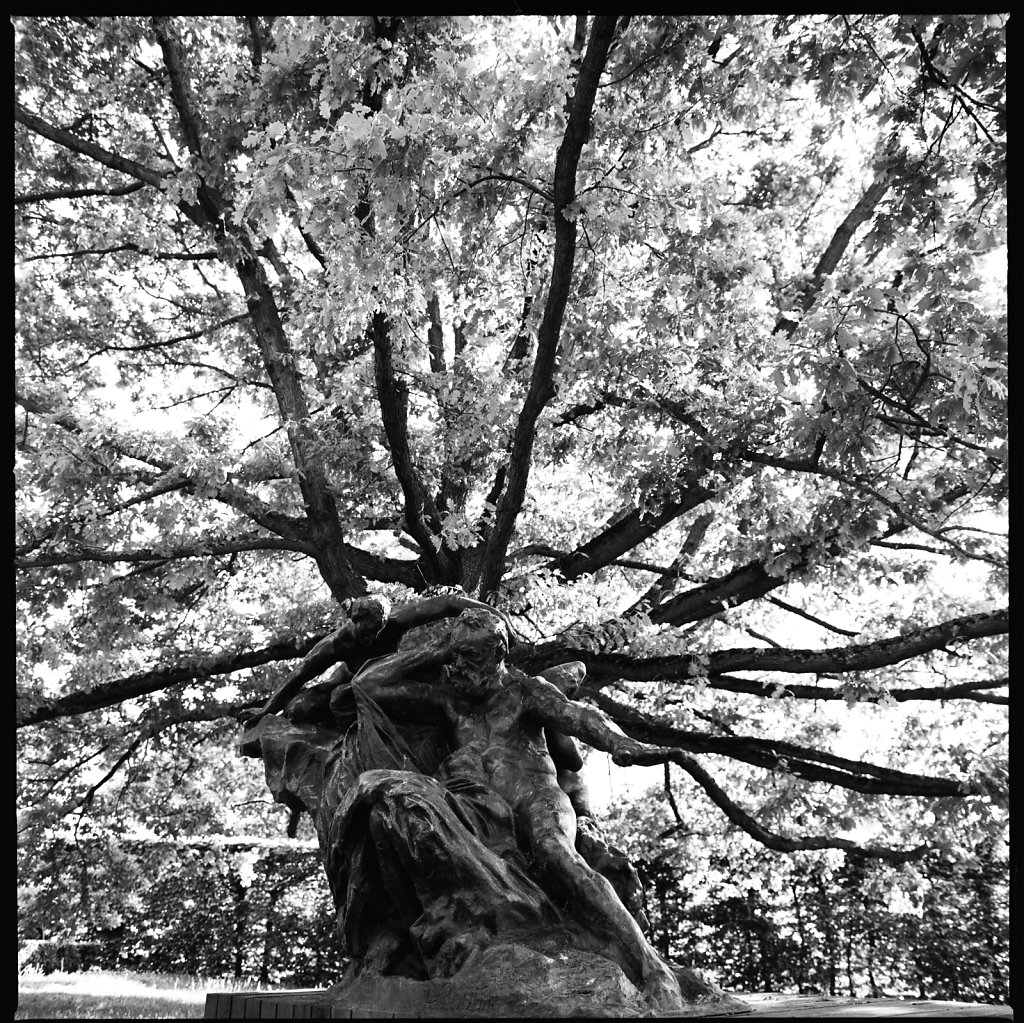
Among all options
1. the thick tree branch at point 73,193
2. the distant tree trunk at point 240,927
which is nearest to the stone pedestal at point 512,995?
the thick tree branch at point 73,193

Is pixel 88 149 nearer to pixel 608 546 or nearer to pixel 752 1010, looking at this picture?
pixel 608 546

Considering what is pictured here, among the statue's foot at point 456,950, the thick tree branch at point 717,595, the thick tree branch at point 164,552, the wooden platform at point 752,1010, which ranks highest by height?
the thick tree branch at point 164,552

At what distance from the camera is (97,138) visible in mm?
11852

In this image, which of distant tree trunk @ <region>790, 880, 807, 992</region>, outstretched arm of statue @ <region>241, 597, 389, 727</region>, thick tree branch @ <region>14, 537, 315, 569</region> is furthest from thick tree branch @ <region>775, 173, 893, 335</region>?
outstretched arm of statue @ <region>241, 597, 389, 727</region>

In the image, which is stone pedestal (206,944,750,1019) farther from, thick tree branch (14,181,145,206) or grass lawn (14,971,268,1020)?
thick tree branch (14,181,145,206)

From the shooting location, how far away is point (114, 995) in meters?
9.79

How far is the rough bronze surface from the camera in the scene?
11.6 ft

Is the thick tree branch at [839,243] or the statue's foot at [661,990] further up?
the thick tree branch at [839,243]

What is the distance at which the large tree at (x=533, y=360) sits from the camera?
22.2ft

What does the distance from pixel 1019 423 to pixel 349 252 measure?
5013mm

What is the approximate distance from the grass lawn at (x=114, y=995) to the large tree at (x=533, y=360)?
2.40 m

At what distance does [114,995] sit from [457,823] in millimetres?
7649

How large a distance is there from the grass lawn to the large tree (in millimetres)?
2403

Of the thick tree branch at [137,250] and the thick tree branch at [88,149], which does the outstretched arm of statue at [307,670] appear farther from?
the thick tree branch at [137,250]
